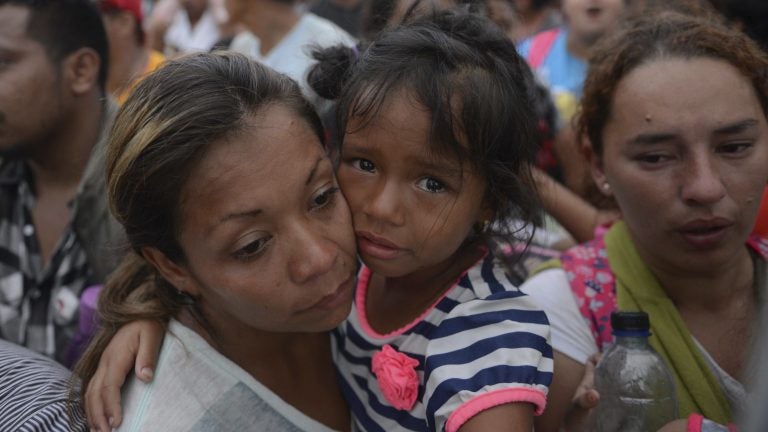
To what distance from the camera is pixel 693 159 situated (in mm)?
1980

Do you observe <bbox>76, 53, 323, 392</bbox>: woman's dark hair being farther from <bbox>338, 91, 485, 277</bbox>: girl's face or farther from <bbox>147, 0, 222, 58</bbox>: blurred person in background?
<bbox>147, 0, 222, 58</bbox>: blurred person in background

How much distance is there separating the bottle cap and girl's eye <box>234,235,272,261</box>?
826 mm

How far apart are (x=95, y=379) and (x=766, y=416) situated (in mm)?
1640

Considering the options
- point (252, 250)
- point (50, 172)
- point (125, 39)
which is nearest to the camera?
point (252, 250)

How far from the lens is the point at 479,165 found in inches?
74.4

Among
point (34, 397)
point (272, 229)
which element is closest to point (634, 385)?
point (272, 229)

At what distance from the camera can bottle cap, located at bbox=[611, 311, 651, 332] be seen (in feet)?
6.15

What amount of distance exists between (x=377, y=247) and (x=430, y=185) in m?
0.19

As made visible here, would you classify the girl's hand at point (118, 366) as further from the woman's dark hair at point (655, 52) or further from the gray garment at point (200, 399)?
the woman's dark hair at point (655, 52)

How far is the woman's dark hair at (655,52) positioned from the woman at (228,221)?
0.83m

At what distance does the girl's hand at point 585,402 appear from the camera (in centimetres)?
187

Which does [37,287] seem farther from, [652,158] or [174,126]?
[652,158]

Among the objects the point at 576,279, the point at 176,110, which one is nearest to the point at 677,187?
the point at 576,279

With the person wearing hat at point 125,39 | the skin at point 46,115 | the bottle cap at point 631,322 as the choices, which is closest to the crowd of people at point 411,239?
the bottle cap at point 631,322
